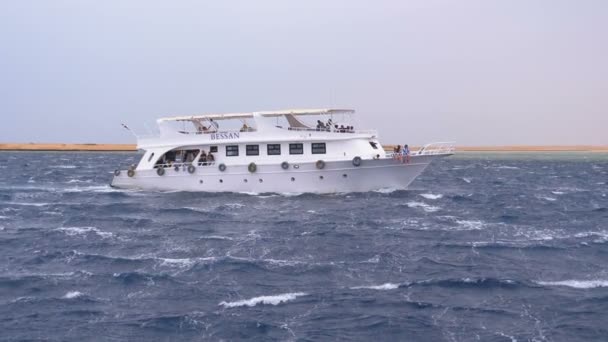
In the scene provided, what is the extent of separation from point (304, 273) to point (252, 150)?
1981 centimetres

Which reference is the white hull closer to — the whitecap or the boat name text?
the whitecap

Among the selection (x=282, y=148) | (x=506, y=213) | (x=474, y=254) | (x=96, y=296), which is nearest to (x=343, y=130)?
(x=282, y=148)

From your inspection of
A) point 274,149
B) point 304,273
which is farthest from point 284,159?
point 304,273

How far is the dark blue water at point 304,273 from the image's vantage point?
12875 millimetres

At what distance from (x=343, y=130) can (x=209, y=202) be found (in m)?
9.21

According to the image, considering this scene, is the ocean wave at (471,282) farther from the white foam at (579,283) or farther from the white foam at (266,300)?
the white foam at (266,300)

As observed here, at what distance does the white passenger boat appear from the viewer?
→ 34.5 metres

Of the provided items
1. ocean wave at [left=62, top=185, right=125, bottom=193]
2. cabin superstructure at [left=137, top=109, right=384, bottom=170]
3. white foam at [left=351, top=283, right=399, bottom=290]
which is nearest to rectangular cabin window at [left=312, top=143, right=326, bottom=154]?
cabin superstructure at [left=137, top=109, right=384, bottom=170]

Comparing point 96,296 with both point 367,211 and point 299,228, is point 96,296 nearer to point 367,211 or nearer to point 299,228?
point 299,228

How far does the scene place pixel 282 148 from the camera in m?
35.6

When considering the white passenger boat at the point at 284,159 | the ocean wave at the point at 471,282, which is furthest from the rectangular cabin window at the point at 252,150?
the ocean wave at the point at 471,282

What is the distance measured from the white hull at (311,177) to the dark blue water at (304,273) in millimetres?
3172

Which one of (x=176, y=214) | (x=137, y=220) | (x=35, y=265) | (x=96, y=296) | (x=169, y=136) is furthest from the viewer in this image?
(x=169, y=136)

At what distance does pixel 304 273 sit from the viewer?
1711cm
